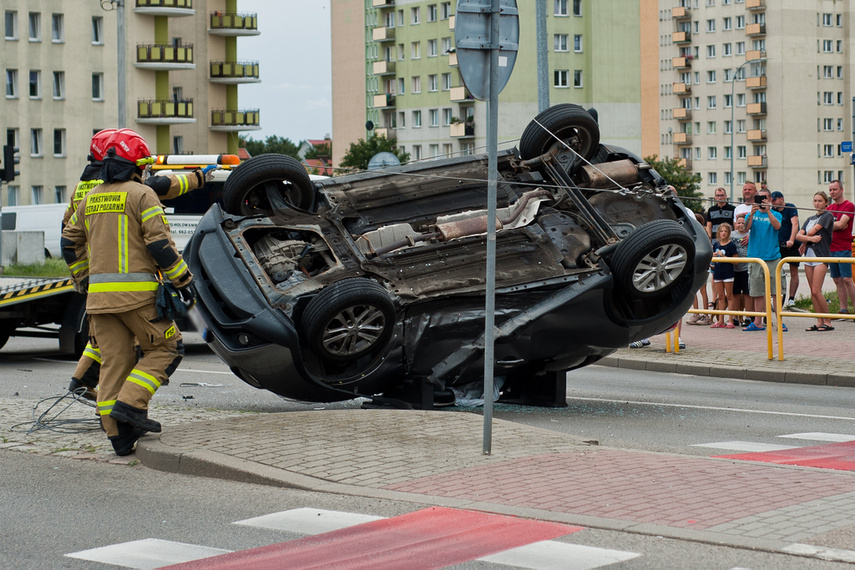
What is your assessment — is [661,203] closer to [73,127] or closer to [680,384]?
[680,384]

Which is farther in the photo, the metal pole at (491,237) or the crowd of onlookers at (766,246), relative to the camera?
the crowd of onlookers at (766,246)

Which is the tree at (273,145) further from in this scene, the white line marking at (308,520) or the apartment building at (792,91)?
Answer: the white line marking at (308,520)

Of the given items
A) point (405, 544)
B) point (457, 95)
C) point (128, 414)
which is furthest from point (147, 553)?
point (457, 95)

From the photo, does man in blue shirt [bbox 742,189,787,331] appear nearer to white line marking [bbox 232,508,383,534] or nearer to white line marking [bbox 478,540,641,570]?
white line marking [bbox 232,508,383,534]

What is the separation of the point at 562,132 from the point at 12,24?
204 ft

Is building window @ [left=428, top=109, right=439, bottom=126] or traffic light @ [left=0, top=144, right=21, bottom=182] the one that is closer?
traffic light @ [left=0, top=144, right=21, bottom=182]

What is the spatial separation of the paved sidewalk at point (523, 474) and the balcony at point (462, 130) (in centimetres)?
8720

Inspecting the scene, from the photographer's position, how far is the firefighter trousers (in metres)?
8.01

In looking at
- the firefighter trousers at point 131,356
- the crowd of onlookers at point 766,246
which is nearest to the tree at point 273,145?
the crowd of onlookers at point 766,246

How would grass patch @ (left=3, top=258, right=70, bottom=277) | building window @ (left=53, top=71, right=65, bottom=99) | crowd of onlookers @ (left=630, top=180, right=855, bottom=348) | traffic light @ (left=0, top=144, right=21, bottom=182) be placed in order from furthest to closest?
1. building window @ (left=53, top=71, right=65, bottom=99)
2. traffic light @ (left=0, top=144, right=21, bottom=182)
3. grass patch @ (left=3, top=258, right=70, bottom=277)
4. crowd of onlookers @ (left=630, top=180, right=855, bottom=348)

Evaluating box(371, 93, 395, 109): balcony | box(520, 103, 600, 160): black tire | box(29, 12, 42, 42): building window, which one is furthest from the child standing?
box(371, 93, 395, 109): balcony

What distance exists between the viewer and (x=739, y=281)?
17859 mm

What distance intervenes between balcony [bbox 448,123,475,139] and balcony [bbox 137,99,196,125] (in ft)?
91.7

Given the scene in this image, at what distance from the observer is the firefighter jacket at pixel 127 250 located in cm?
794
